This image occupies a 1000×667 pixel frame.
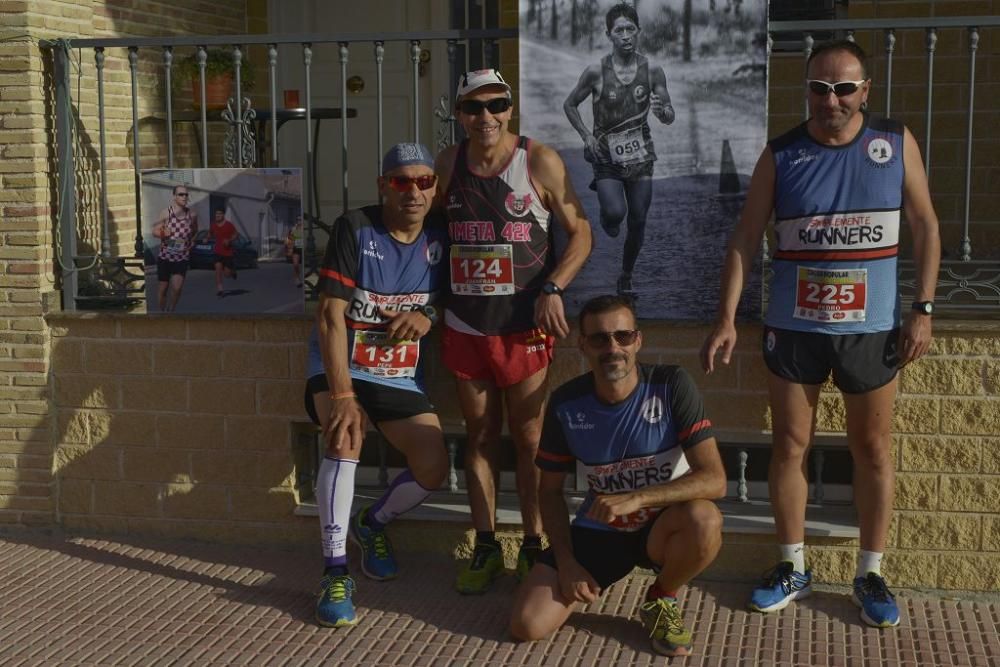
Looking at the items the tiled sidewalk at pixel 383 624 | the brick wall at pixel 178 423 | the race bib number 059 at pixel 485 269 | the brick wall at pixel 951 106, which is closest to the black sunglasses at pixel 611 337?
the race bib number 059 at pixel 485 269

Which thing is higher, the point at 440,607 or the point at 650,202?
the point at 650,202

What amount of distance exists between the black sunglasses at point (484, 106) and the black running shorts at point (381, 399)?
1.12 m

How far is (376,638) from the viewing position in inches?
187

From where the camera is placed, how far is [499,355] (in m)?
5.04

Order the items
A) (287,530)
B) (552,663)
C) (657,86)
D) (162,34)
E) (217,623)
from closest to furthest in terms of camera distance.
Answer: (552,663) → (217,623) → (657,86) → (287,530) → (162,34)

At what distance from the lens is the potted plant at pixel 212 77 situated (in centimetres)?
737

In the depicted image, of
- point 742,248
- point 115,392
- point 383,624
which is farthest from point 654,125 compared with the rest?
point 115,392

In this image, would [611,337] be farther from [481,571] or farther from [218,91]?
[218,91]

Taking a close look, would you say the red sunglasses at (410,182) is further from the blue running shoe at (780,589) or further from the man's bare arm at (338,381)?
the blue running shoe at (780,589)

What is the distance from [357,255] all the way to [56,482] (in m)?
1.98

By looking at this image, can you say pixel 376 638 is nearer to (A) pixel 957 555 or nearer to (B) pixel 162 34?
(A) pixel 957 555

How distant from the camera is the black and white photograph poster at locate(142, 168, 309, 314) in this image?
5676mm

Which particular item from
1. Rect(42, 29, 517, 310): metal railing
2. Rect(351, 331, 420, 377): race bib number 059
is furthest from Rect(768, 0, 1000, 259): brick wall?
Rect(351, 331, 420, 377): race bib number 059

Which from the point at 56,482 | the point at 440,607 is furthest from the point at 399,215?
the point at 56,482
